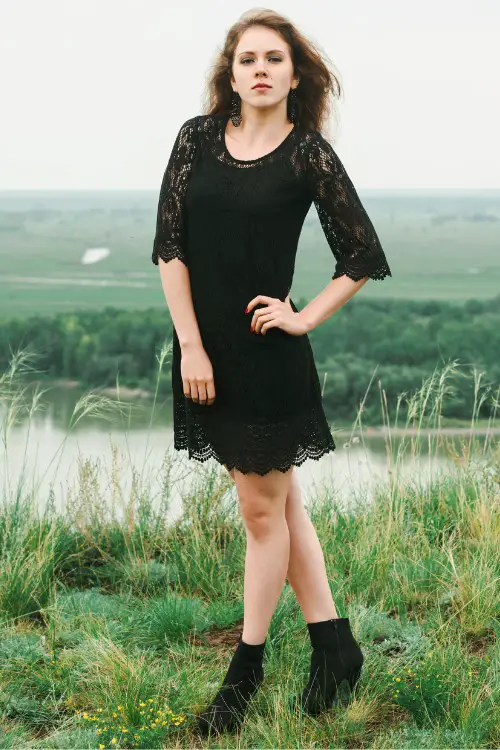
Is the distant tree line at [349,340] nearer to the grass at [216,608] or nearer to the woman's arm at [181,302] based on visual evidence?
the grass at [216,608]

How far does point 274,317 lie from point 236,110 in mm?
629

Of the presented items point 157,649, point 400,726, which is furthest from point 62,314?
point 400,726

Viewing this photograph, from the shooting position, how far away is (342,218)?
256 cm

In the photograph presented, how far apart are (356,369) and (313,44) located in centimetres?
584

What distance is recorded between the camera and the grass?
2.75 metres

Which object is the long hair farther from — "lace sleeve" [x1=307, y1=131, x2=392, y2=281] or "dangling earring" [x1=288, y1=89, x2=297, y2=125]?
"lace sleeve" [x1=307, y1=131, x2=392, y2=281]

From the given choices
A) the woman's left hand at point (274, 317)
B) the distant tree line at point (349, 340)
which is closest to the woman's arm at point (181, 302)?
the woman's left hand at point (274, 317)

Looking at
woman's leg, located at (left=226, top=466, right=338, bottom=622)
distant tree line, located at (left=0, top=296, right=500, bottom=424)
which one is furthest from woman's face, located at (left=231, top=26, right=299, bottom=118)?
distant tree line, located at (left=0, top=296, right=500, bottom=424)

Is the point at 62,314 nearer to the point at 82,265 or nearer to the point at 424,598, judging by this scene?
the point at 82,265

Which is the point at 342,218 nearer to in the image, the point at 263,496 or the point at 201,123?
the point at 201,123

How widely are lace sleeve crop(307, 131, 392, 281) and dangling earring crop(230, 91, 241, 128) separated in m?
0.23

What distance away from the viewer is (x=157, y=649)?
3314 mm

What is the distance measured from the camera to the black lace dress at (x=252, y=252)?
2479mm

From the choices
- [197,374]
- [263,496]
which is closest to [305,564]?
[263,496]
